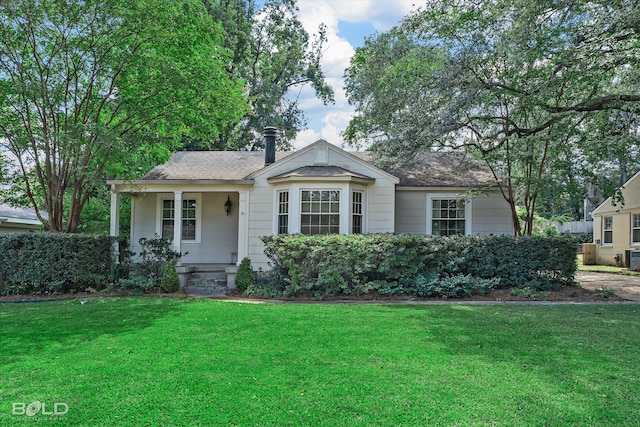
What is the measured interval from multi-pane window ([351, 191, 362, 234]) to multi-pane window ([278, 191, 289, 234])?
1.81m

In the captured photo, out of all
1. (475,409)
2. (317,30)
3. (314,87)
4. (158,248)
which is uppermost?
(317,30)

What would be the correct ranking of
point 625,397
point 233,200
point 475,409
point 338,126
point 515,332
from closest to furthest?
1. point 475,409
2. point 625,397
3. point 515,332
4. point 233,200
5. point 338,126

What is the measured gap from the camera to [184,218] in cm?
1359

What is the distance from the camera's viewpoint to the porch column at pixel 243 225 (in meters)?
12.3

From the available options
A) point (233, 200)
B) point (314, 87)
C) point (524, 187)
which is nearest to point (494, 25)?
point (524, 187)

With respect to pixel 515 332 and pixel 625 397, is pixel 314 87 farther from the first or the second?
pixel 625 397

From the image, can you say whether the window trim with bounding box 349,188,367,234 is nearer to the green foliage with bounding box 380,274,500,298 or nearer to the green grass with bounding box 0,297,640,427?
the green foliage with bounding box 380,274,500,298

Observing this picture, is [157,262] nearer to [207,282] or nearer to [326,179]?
[207,282]

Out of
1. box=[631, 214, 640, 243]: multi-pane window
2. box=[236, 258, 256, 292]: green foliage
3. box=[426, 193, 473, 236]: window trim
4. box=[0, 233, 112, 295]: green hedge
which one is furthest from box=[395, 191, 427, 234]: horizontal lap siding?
box=[631, 214, 640, 243]: multi-pane window

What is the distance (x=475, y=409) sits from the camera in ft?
11.4

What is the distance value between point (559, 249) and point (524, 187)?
251 cm

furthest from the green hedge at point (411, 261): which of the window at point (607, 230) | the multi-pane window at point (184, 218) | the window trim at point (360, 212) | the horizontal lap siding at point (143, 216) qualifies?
the window at point (607, 230)

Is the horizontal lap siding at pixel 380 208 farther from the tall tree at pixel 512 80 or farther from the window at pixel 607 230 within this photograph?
the window at pixel 607 230

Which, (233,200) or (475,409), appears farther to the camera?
(233,200)
